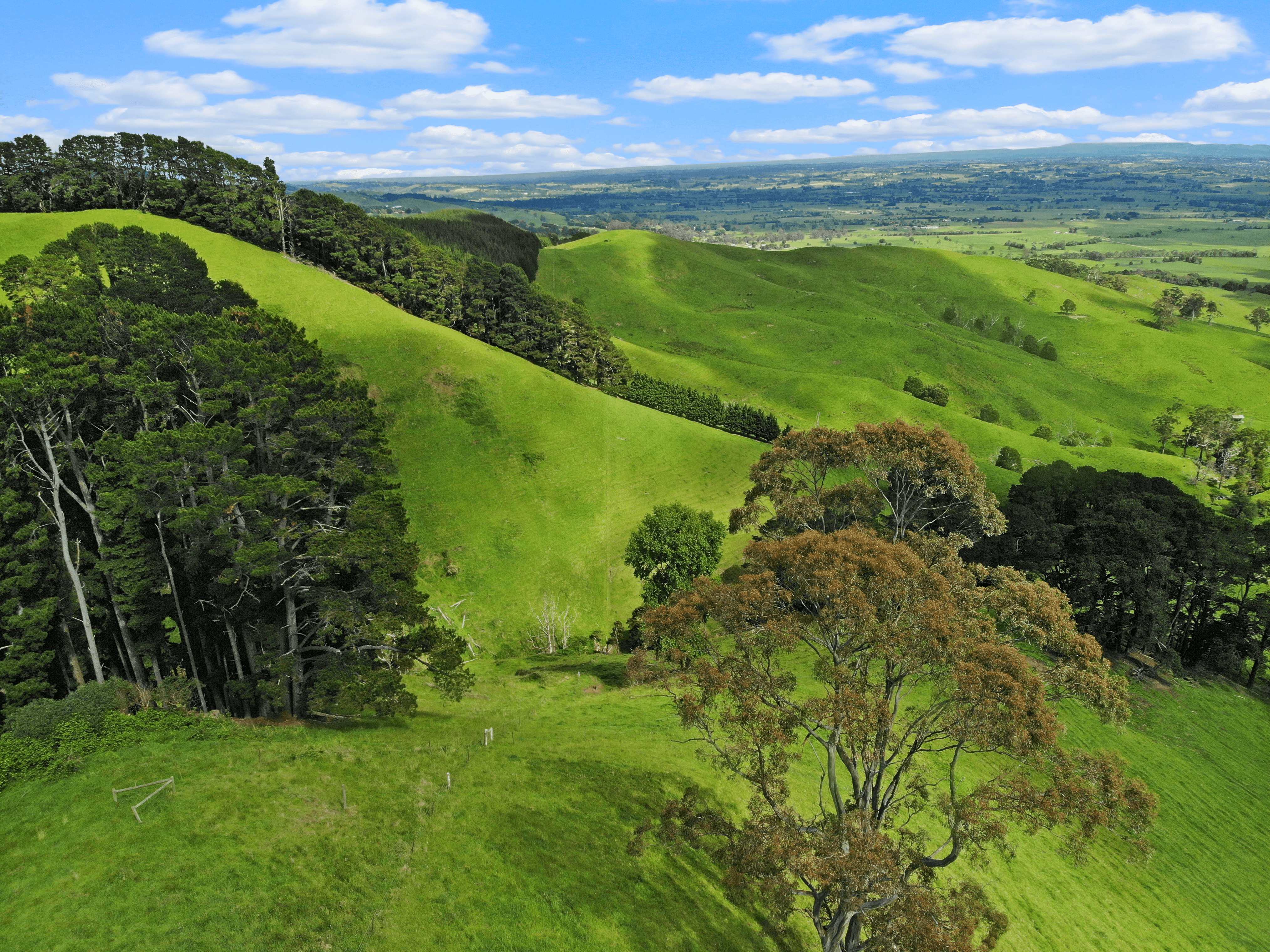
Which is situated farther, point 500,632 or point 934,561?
point 500,632

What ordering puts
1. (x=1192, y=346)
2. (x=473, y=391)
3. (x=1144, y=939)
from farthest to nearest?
(x=1192, y=346) < (x=473, y=391) < (x=1144, y=939)

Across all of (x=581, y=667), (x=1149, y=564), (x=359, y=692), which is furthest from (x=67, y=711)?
(x=1149, y=564)

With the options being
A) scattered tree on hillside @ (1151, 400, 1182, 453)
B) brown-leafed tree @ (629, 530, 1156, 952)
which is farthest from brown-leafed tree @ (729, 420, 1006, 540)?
scattered tree on hillside @ (1151, 400, 1182, 453)

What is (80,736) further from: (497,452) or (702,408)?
(702,408)

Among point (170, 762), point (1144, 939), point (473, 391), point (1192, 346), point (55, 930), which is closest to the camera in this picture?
point (55, 930)

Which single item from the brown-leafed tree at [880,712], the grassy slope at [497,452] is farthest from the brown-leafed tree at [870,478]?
the grassy slope at [497,452]

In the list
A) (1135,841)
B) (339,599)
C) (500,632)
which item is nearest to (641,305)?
(500,632)

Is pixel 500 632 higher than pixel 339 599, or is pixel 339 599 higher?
→ pixel 339 599

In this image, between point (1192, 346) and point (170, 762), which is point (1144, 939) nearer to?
point (170, 762)
